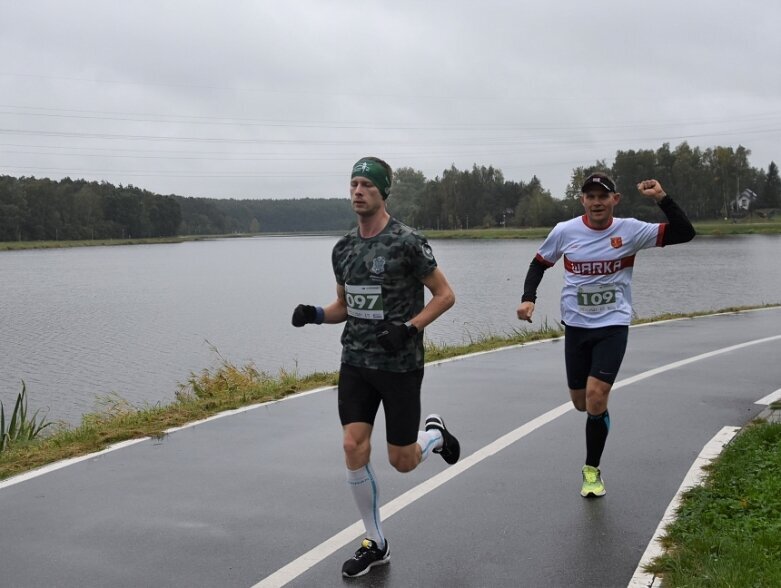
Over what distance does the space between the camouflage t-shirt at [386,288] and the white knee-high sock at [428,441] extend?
61 centimetres

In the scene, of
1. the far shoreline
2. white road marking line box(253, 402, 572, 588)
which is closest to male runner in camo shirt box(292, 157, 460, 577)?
white road marking line box(253, 402, 572, 588)

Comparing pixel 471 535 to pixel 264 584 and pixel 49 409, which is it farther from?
pixel 49 409

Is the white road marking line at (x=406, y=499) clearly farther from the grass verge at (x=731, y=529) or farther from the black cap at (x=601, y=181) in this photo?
the black cap at (x=601, y=181)

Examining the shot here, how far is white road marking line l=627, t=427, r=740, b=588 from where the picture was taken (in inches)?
162

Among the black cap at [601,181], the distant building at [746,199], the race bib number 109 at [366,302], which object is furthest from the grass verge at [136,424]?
Answer: the distant building at [746,199]

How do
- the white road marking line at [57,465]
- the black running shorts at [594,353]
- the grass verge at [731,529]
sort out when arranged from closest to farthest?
the grass verge at [731,529]
the black running shorts at [594,353]
the white road marking line at [57,465]

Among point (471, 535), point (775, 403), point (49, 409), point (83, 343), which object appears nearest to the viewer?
point (471, 535)

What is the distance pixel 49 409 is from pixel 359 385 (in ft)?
37.2

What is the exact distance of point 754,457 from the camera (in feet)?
19.3

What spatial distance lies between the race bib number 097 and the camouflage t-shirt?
1.58 meters

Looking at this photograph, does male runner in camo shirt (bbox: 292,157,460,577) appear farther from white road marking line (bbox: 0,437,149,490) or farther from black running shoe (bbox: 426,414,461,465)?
white road marking line (bbox: 0,437,149,490)

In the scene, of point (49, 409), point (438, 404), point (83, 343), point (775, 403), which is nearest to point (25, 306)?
point (83, 343)

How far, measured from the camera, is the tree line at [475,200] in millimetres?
127062

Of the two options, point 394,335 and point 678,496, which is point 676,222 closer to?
point 678,496
